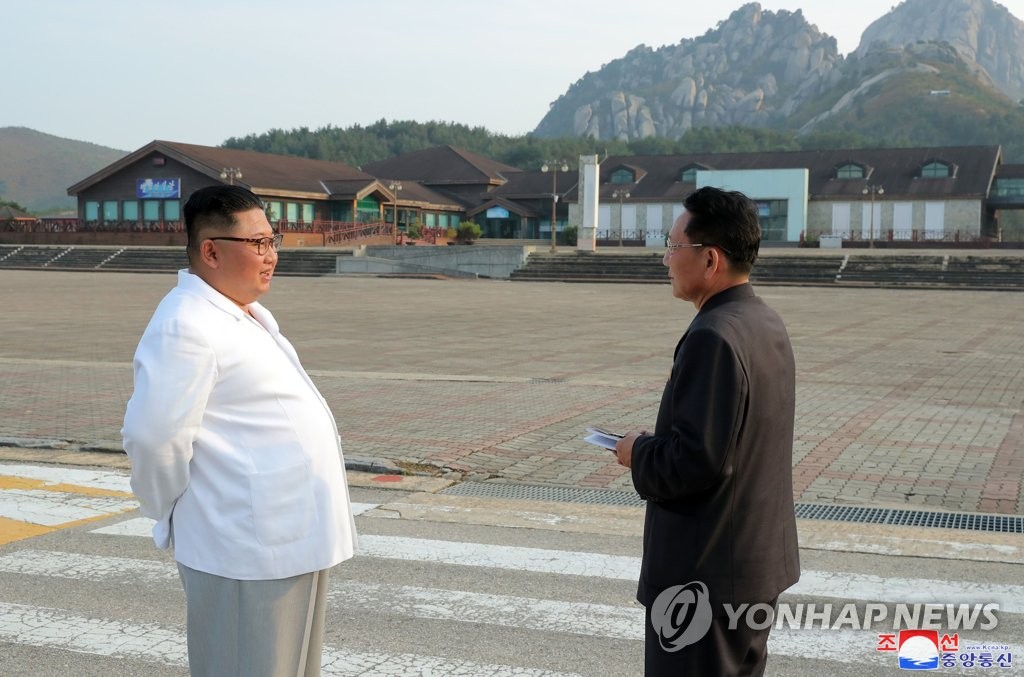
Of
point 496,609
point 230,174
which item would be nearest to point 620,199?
point 230,174

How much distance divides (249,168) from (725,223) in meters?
69.7

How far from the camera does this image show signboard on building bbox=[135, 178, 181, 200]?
69062 millimetres

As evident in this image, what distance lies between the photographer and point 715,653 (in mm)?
2982

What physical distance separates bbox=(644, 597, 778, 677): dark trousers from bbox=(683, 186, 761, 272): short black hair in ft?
3.33

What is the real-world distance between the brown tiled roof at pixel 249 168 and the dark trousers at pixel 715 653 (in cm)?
6317

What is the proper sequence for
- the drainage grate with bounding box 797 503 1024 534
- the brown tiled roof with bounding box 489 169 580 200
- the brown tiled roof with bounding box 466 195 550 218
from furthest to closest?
the brown tiled roof with bounding box 489 169 580 200, the brown tiled roof with bounding box 466 195 550 218, the drainage grate with bounding box 797 503 1024 534

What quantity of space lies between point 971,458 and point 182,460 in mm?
7970

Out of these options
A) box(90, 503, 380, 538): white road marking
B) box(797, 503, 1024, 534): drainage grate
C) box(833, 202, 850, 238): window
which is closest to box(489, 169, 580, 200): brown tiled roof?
box(833, 202, 850, 238): window

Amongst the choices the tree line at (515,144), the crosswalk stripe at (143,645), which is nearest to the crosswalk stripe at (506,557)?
the crosswalk stripe at (143,645)

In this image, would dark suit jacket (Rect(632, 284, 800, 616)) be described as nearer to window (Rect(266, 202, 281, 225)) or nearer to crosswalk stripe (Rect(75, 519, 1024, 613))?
crosswalk stripe (Rect(75, 519, 1024, 613))

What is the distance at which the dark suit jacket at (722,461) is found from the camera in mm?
2900

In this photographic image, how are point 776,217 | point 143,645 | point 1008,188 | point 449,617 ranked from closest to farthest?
point 143,645 < point 449,617 < point 776,217 < point 1008,188

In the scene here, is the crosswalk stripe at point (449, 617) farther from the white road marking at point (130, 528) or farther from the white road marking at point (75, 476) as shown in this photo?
the white road marking at point (75, 476)

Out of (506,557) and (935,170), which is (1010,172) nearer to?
(935,170)
